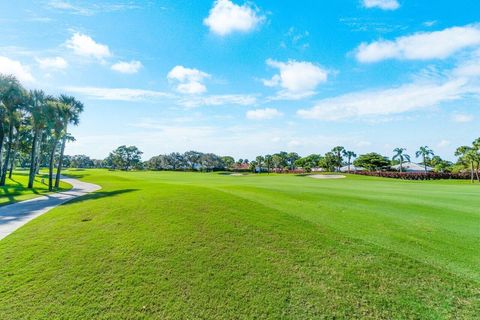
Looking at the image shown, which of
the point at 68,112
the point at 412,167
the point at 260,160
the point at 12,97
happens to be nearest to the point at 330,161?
the point at 260,160

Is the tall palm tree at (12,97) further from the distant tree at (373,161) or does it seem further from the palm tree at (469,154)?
the distant tree at (373,161)

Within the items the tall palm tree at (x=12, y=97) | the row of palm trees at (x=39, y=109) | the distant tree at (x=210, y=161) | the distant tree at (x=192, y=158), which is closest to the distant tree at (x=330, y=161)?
the distant tree at (x=210, y=161)

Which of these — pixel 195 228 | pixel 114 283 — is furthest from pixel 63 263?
pixel 195 228

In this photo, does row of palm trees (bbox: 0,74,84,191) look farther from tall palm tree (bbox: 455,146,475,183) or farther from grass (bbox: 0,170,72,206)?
tall palm tree (bbox: 455,146,475,183)

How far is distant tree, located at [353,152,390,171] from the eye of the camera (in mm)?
86562

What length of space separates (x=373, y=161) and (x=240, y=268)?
9367 centimetres

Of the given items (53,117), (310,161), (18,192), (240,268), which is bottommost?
(18,192)

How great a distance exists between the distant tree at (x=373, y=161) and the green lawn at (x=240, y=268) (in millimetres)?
87009

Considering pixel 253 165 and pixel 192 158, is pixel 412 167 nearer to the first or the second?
pixel 253 165

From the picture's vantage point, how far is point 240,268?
5828mm

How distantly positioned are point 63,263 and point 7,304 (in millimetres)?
1383

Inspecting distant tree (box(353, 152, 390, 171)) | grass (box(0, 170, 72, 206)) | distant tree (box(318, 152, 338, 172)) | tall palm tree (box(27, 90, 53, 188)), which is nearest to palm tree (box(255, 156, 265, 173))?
distant tree (box(318, 152, 338, 172))

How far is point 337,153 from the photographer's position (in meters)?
94.3

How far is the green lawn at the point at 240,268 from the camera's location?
462 cm
